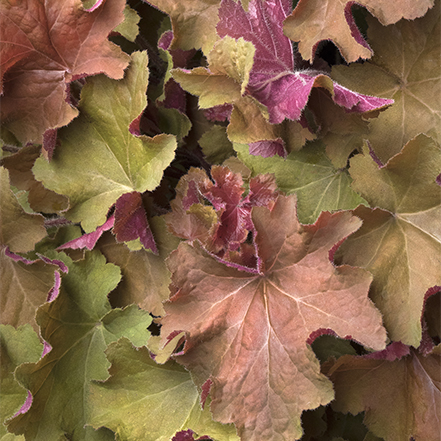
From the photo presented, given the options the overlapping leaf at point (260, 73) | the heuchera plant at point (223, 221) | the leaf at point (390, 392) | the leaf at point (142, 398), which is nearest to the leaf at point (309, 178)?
the heuchera plant at point (223, 221)

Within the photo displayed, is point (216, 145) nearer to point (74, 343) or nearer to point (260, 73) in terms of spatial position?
point (260, 73)

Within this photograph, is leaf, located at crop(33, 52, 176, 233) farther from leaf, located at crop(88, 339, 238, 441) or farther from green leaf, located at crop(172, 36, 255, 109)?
leaf, located at crop(88, 339, 238, 441)

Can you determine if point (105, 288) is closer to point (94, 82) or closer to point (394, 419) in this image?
point (94, 82)

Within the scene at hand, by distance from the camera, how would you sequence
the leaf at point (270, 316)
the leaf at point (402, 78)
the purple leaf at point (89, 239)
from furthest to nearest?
the purple leaf at point (89, 239)
the leaf at point (402, 78)
the leaf at point (270, 316)

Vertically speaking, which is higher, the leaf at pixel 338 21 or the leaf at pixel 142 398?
the leaf at pixel 338 21

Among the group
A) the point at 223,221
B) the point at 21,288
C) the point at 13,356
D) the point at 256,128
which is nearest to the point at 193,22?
the point at 256,128

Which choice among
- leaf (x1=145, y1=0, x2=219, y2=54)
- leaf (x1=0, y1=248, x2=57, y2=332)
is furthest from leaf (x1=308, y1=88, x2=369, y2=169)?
leaf (x1=0, y1=248, x2=57, y2=332)

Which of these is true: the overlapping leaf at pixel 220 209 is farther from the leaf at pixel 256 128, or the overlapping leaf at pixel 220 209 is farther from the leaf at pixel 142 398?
the leaf at pixel 142 398

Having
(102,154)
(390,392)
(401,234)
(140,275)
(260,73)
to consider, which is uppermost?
(260,73)
